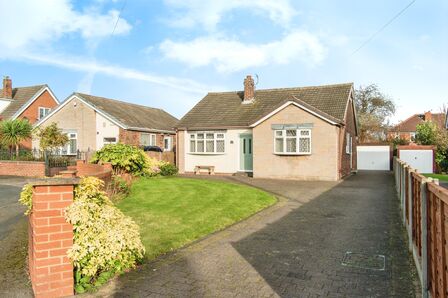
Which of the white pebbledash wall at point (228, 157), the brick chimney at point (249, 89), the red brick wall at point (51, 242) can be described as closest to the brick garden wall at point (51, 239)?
the red brick wall at point (51, 242)

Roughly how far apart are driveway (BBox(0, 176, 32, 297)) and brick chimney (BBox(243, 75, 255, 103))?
55.6ft

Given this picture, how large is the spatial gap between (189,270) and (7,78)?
4110 cm

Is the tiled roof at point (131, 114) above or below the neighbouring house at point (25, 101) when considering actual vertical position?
below

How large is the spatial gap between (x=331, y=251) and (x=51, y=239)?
464cm

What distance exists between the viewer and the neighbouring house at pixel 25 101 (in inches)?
1426

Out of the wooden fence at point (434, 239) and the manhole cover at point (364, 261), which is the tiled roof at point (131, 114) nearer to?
the manhole cover at point (364, 261)

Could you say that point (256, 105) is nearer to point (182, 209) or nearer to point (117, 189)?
point (117, 189)

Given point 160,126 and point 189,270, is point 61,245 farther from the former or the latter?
point 160,126

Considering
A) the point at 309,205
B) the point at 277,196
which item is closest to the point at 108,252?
the point at 309,205

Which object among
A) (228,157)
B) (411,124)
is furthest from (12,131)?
(411,124)

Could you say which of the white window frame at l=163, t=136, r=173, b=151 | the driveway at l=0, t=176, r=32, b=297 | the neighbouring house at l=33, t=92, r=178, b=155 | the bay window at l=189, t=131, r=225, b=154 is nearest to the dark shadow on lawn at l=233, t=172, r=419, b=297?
the driveway at l=0, t=176, r=32, b=297

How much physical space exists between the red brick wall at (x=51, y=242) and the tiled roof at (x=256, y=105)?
17.0 meters

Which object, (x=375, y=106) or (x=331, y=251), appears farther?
(x=375, y=106)

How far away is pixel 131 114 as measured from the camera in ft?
101
